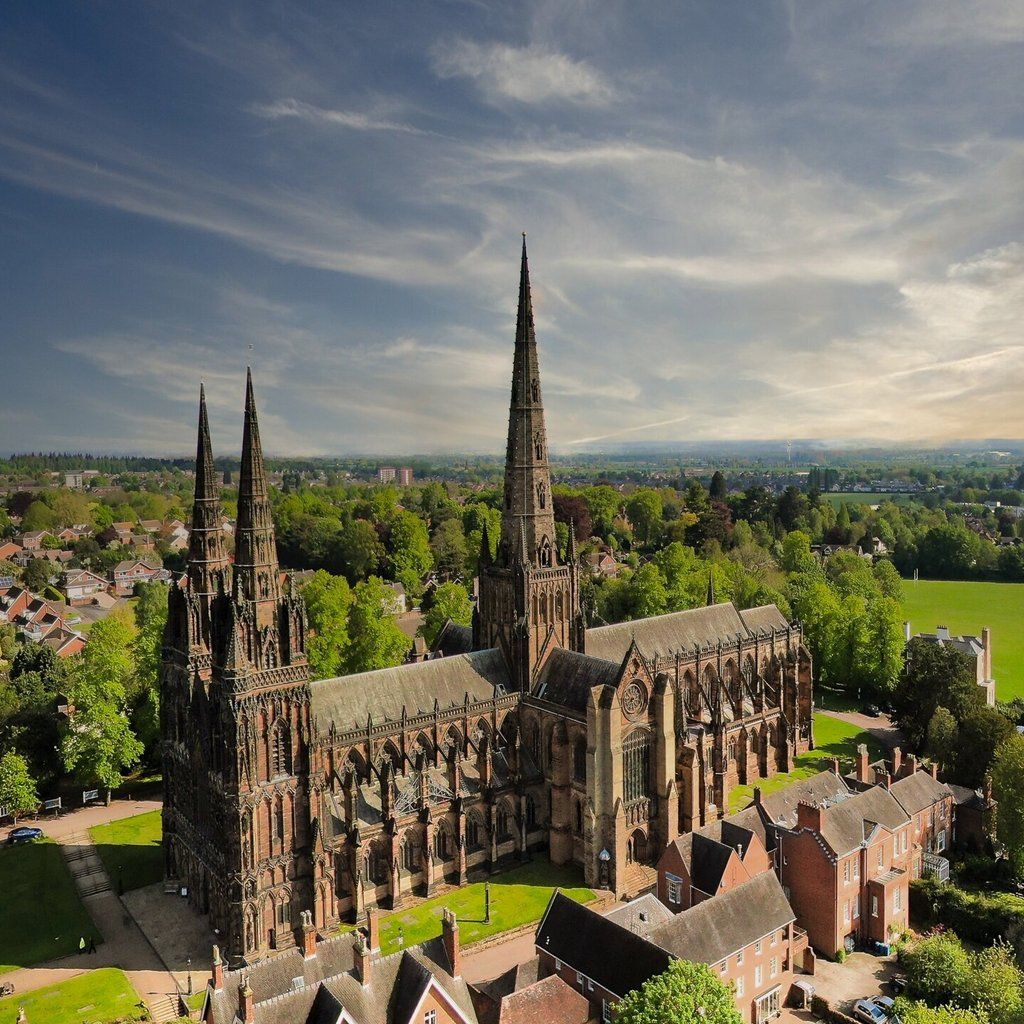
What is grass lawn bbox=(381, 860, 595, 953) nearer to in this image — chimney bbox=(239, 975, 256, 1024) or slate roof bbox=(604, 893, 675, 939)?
slate roof bbox=(604, 893, 675, 939)

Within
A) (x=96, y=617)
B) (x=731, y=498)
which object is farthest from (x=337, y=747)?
(x=731, y=498)

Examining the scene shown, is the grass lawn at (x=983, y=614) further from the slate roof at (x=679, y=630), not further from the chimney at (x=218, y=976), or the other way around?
the chimney at (x=218, y=976)

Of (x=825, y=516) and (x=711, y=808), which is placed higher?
(x=825, y=516)

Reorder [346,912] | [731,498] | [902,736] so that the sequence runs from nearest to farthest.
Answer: [346,912] < [902,736] < [731,498]

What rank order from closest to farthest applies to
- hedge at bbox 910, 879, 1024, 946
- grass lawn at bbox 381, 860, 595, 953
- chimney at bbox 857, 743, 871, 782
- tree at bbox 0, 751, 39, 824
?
hedge at bbox 910, 879, 1024, 946, grass lawn at bbox 381, 860, 595, 953, chimney at bbox 857, 743, 871, 782, tree at bbox 0, 751, 39, 824

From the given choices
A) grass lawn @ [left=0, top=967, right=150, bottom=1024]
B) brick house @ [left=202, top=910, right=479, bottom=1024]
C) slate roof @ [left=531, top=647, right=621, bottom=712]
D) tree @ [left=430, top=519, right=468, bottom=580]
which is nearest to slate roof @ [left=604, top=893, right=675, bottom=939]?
brick house @ [left=202, top=910, right=479, bottom=1024]

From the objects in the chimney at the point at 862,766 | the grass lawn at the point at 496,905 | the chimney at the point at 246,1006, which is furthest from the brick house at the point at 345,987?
the chimney at the point at 862,766

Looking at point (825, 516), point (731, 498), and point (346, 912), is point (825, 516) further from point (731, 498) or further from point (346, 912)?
point (346, 912)
